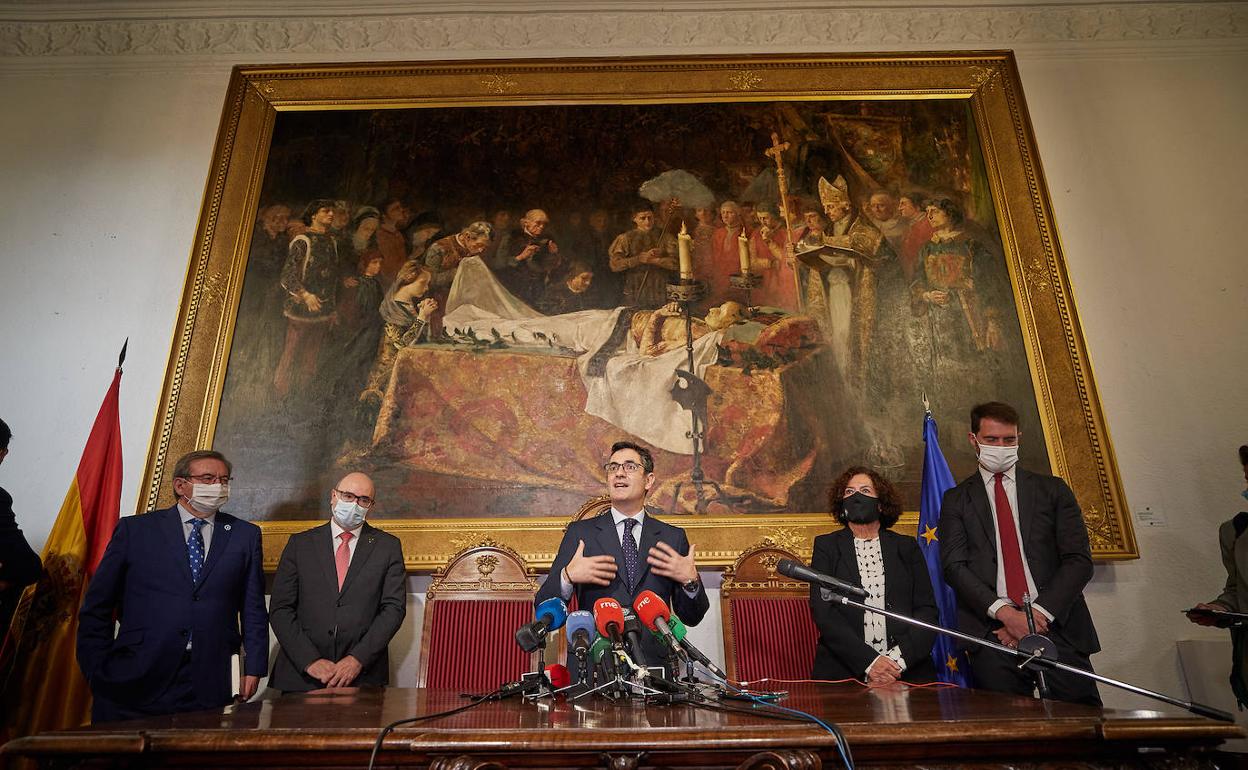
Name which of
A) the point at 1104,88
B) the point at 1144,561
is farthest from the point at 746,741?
the point at 1104,88

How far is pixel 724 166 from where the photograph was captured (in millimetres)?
6160

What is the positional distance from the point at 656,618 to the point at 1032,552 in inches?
92.0

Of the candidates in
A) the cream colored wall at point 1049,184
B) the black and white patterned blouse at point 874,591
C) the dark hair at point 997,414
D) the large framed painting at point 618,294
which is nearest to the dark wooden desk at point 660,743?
the black and white patterned blouse at point 874,591

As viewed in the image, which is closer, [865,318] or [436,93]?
[865,318]

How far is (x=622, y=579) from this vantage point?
129 inches

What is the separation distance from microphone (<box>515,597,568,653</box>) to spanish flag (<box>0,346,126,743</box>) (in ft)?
10.8

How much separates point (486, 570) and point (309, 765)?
2.95 meters

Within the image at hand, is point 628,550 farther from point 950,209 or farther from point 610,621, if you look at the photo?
point 950,209

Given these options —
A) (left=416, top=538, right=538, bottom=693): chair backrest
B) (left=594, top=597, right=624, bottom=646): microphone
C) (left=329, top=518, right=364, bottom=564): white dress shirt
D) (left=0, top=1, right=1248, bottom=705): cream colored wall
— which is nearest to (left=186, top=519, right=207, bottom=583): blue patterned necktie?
(left=329, top=518, right=364, bottom=564): white dress shirt

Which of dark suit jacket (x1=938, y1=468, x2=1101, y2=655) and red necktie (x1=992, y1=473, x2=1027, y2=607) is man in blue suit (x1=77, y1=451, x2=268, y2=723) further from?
red necktie (x1=992, y1=473, x2=1027, y2=607)

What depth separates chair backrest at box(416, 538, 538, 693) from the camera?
439 cm

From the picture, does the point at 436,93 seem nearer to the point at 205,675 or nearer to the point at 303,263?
the point at 303,263

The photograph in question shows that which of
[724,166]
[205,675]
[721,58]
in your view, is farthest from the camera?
[721,58]

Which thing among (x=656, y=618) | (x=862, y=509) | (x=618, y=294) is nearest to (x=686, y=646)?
(x=656, y=618)
